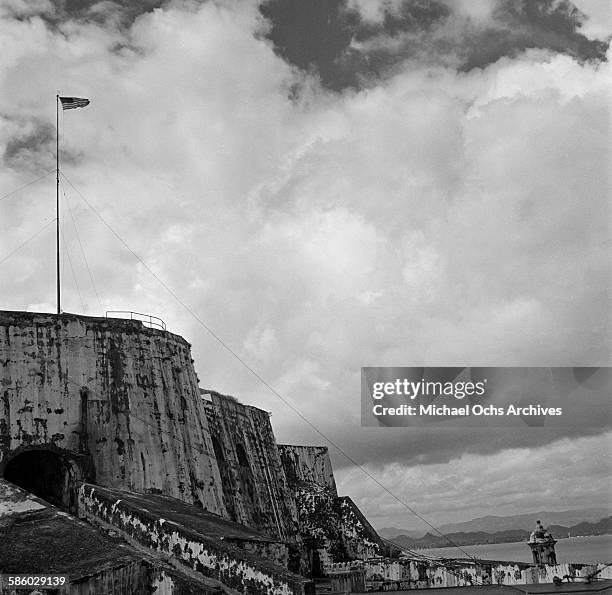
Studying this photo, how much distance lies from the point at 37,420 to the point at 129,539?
568 centimetres

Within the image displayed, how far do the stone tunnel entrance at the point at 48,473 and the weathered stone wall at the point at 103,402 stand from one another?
36 cm

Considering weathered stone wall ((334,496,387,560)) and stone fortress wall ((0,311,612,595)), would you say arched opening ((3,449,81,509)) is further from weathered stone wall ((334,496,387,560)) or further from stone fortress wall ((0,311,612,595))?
weathered stone wall ((334,496,387,560))

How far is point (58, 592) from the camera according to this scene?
13.1 metres

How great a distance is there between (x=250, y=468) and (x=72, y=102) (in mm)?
14758

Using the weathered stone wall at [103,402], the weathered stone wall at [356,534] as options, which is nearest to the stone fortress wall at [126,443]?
the weathered stone wall at [103,402]

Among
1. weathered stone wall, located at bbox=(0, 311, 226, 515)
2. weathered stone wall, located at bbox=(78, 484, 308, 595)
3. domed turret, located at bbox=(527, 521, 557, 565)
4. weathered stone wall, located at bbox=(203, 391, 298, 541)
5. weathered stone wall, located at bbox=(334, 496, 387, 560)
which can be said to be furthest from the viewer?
weathered stone wall, located at bbox=(334, 496, 387, 560)

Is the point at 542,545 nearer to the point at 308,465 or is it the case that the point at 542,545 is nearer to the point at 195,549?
the point at 195,549

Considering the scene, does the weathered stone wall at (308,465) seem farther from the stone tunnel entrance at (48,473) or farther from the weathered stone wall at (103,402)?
the stone tunnel entrance at (48,473)

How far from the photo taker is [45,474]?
22297mm

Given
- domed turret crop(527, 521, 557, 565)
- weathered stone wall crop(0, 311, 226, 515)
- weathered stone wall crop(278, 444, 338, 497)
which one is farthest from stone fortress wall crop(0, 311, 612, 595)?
weathered stone wall crop(278, 444, 338, 497)

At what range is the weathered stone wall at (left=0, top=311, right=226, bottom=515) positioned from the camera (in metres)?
21.7

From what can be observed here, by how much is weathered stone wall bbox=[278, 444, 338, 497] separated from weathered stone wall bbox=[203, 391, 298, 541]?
2.77 metres

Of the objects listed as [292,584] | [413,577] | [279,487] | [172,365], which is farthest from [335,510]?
[292,584]

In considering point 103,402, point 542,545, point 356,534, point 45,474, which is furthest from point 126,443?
point 356,534
